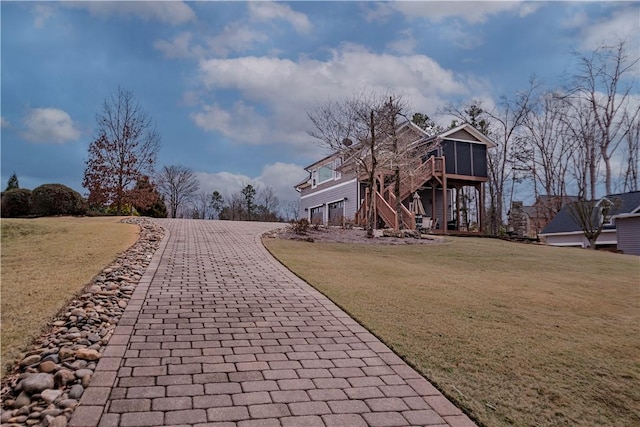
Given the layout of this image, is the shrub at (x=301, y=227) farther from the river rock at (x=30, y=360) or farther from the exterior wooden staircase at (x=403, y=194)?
the river rock at (x=30, y=360)

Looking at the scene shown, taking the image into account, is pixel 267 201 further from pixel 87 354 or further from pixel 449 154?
pixel 87 354

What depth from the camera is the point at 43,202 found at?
19750 millimetres

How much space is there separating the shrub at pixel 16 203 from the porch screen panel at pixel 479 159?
24054 mm

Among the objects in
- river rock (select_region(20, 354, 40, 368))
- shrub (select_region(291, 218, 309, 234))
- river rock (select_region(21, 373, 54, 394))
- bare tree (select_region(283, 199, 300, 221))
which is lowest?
river rock (select_region(21, 373, 54, 394))

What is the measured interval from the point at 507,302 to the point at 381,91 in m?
14.8

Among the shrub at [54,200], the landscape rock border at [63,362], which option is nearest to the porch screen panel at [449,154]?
the shrub at [54,200]

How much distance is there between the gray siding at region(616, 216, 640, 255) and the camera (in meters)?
22.9

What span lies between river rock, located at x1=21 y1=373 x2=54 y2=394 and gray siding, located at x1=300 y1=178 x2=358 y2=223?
70.1 feet

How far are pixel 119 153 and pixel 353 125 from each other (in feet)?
43.7

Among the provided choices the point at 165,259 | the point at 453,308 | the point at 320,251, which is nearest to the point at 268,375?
the point at 453,308

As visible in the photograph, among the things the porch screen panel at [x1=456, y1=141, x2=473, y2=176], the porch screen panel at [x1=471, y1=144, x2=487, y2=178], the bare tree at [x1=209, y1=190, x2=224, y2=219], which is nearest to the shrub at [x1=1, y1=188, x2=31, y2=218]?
the porch screen panel at [x1=456, y1=141, x2=473, y2=176]

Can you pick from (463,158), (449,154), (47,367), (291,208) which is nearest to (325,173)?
(449,154)

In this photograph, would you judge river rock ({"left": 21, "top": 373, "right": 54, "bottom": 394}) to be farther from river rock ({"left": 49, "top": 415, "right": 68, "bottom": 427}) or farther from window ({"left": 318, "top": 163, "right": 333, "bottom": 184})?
window ({"left": 318, "top": 163, "right": 333, "bottom": 184})

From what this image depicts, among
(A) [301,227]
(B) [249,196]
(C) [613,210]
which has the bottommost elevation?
(A) [301,227]
